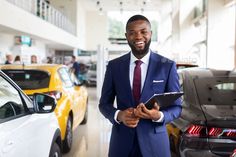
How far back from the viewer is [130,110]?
1.79 meters

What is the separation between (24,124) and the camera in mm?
2289

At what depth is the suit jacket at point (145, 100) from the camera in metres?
1.89

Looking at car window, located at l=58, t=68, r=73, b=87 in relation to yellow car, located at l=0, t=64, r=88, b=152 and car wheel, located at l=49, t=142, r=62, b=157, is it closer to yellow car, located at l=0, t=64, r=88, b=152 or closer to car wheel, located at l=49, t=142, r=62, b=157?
yellow car, located at l=0, t=64, r=88, b=152

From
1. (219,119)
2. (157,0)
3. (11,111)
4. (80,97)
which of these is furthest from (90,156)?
(157,0)

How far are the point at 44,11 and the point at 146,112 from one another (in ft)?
44.7

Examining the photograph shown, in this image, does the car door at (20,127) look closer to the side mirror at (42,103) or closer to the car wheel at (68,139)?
the side mirror at (42,103)

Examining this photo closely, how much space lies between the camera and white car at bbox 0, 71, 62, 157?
1.97 metres

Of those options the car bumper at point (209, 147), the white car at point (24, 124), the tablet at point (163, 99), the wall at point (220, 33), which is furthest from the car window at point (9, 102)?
the wall at point (220, 33)

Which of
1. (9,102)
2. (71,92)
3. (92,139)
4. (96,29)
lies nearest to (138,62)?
(9,102)

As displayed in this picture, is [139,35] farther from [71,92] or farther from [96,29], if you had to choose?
[96,29]

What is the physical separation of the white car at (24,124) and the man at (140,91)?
1.83ft

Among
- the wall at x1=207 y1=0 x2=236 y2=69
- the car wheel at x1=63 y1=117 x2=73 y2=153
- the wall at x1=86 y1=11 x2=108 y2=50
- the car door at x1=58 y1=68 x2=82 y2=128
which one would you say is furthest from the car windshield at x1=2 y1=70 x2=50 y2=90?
the wall at x1=86 y1=11 x2=108 y2=50

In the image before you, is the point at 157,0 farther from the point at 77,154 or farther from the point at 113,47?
the point at 77,154

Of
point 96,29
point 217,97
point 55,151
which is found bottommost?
point 55,151
